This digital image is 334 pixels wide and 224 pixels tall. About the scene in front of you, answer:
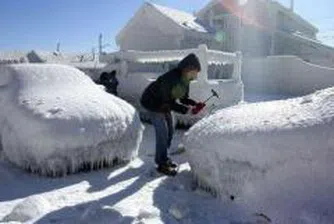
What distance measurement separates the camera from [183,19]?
21.2 meters

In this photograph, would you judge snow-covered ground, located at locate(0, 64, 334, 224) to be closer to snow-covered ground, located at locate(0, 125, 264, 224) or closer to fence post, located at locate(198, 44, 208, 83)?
snow-covered ground, located at locate(0, 125, 264, 224)

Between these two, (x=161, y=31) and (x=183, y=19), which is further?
(x=183, y=19)

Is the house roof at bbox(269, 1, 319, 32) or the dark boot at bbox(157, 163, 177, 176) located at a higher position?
the house roof at bbox(269, 1, 319, 32)

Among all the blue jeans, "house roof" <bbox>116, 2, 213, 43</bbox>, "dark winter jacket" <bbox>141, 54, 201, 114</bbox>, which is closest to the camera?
"dark winter jacket" <bbox>141, 54, 201, 114</bbox>

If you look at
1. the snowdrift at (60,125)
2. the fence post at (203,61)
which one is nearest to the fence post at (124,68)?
the fence post at (203,61)

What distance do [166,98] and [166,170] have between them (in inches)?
34.7

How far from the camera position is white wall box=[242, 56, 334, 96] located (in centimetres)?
1697

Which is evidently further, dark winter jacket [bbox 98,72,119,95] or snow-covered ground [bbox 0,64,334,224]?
dark winter jacket [bbox 98,72,119,95]

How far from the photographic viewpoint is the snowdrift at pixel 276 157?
12.5 ft

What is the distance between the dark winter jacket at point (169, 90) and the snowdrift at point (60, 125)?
65 centimetres

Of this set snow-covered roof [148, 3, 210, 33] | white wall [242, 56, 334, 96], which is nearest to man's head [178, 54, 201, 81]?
white wall [242, 56, 334, 96]

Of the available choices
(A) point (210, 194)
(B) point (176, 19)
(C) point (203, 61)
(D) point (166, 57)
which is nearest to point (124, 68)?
(D) point (166, 57)

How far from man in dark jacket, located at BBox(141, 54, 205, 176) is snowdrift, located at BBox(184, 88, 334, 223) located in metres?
0.62

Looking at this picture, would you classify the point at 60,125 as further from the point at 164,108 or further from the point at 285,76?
the point at 285,76
